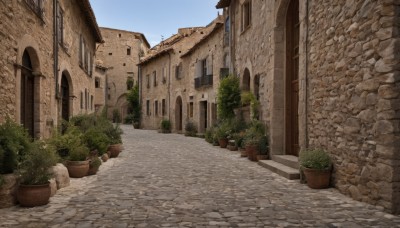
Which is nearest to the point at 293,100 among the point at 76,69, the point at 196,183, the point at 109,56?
the point at 196,183

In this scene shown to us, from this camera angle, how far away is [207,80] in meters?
18.4

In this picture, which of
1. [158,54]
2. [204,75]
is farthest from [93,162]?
[158,54]

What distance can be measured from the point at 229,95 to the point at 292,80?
4366 millimetres

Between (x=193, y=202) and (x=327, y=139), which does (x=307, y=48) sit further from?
(x=193, y=202)

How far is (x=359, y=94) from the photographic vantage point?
15.8ft

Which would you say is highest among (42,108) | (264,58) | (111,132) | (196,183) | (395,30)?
(264,58)

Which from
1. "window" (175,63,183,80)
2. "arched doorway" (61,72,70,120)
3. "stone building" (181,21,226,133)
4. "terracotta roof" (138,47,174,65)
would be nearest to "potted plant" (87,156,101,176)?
"arched doorway" (61,72,70,120)

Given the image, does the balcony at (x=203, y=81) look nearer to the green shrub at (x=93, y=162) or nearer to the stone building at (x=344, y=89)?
the stone building at (x=344, y=89)

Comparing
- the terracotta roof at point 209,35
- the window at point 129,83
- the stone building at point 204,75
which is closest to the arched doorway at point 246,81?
the stone building at point 204,75

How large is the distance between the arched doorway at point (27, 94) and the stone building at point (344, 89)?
6255 mm

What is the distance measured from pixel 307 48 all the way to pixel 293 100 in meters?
2.24

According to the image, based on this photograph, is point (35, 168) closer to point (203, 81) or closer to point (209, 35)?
point (209, 35)

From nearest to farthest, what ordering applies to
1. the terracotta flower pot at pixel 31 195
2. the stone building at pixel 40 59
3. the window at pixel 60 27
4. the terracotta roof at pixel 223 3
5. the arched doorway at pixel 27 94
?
1. the terracotta flower pot at pixel 31 195
2. the stone building at pixel 40 59
3. the arched doorway at pixel 27 94
4. the window at pixel 60 27
5. the terracotta roof at pixel 223 3

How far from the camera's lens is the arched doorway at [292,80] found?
336 inches
